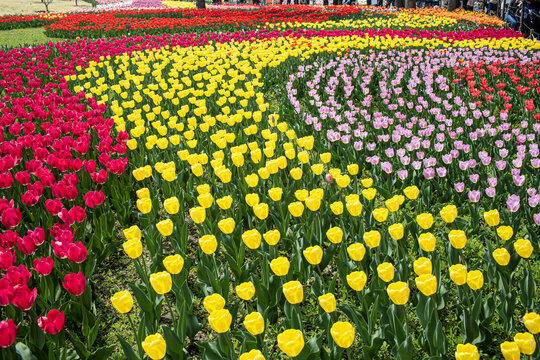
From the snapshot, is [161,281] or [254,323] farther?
[161,281]

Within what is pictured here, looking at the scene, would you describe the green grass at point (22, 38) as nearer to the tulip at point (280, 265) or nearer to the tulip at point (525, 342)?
the tulip at point (280, 265)

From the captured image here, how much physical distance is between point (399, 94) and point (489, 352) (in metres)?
5.00

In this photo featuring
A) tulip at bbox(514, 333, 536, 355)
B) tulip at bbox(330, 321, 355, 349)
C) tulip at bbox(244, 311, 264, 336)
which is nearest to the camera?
tulip at bbox(514, 333, 536, 355)

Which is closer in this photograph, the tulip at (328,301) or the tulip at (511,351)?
the tulip at (511,351)

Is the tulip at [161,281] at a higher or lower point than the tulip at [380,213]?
lower

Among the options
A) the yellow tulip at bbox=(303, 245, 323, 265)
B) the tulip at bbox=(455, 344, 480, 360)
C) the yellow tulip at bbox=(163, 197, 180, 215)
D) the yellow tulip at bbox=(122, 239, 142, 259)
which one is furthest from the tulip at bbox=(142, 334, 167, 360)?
the yellow tulip at bbox=(163, 197, 180, 215)

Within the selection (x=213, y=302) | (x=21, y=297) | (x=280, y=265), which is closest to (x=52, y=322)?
(x=21, y=297)

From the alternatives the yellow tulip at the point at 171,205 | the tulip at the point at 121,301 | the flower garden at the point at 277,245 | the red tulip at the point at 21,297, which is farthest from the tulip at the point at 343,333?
the yellow tulip at the point at 171,205

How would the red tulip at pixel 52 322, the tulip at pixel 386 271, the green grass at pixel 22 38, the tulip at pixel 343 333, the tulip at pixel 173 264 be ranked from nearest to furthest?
the tulip at pixel 343 333
the red tulip at pixel 52 322
the tulip at pixel 386 271
the tulip at pixel 173 264
the green grass at pixel 22 38

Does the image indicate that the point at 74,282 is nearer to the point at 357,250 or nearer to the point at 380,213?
the point at 357,250

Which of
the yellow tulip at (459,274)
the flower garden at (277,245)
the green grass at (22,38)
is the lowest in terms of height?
the flower garden at (277,245)

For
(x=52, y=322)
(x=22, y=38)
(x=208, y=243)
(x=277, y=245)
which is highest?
(x=22, y=38)

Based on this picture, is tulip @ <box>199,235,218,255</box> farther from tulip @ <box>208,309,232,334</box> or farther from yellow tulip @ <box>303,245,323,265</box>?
tulip @ <box>208,309,232,334</box>

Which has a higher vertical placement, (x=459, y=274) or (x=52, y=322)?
(x=459, y=274)
